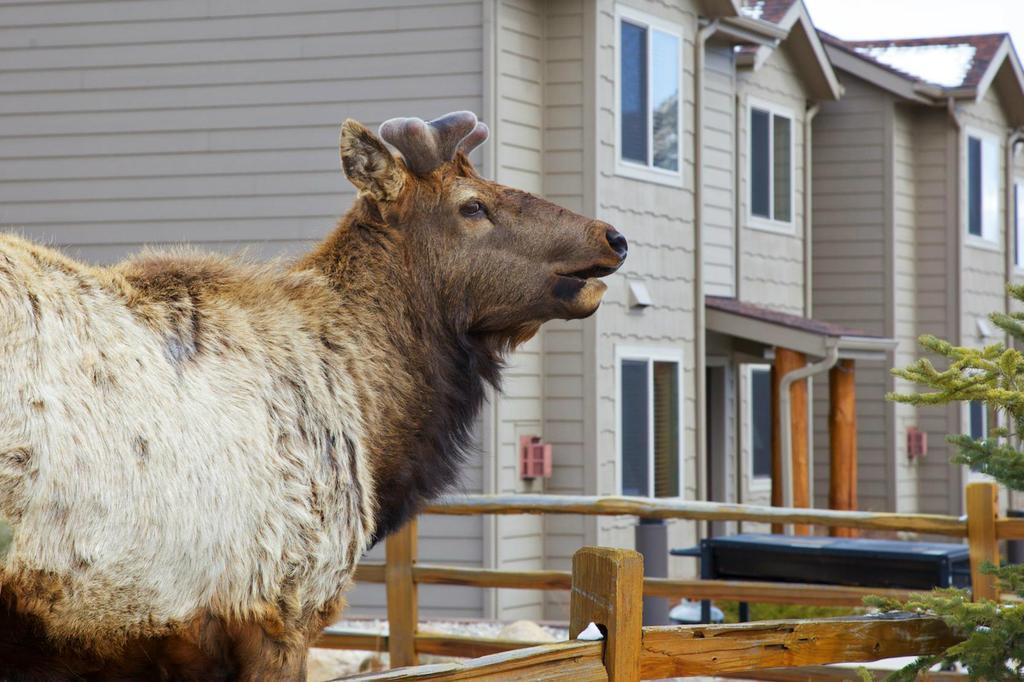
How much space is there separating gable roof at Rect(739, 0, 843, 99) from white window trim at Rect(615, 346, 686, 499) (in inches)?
167

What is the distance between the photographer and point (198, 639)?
10.4 feet

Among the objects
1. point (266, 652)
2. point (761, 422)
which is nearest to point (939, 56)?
point (761, 422)

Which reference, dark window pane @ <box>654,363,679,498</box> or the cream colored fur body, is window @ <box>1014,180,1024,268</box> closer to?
dark window pane @ <box>654,363,679,498</box>

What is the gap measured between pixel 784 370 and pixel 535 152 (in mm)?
3922

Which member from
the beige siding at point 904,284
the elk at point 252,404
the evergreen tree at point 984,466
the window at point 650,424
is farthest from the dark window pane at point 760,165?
the elk at point 252,404

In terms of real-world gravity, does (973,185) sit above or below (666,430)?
above

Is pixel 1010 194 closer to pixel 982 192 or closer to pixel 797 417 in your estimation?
pixel 982 192

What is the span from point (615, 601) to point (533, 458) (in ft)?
26.3

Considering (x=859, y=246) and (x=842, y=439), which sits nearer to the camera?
(x=842, y=439)

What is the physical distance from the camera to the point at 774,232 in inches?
648

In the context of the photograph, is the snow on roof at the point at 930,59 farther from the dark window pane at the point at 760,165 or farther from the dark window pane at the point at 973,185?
the dark window pane at the point at 760,165

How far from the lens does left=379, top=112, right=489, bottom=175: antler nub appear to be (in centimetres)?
414

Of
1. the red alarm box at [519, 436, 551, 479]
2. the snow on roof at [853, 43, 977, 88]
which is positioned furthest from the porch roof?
the snow on roof at [853, 43, 977, 88]

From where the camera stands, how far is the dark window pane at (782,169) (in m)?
16.8
